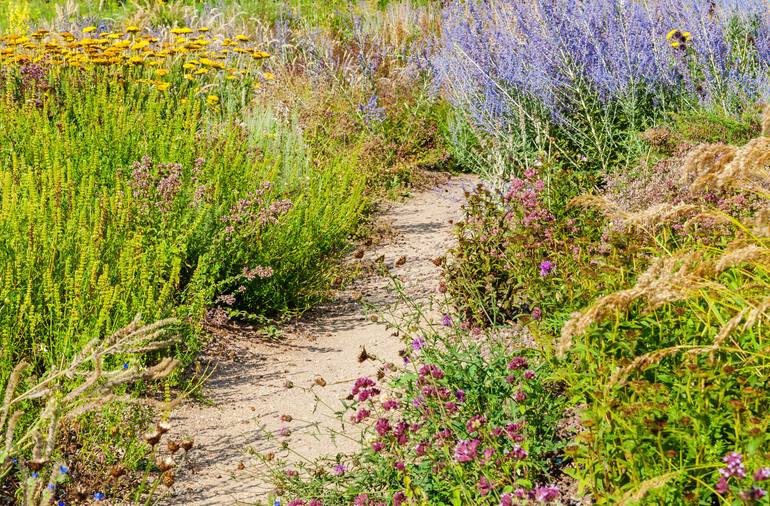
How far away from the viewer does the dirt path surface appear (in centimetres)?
350

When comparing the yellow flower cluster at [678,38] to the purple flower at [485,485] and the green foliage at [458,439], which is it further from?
the purple flower at [485,485]

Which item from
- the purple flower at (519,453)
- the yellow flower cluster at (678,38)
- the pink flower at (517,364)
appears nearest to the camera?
the purple flower at (519,453)

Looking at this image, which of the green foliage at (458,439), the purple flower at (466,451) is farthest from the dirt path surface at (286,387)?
the purple flower at (466,451)

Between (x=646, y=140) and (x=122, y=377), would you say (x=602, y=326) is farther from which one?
(x=646, y=140)

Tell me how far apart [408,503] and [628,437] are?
2.41ft

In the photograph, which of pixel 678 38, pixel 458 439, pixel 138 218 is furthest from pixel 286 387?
pixel 678 38

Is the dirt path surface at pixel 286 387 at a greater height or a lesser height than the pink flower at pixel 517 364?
lesser

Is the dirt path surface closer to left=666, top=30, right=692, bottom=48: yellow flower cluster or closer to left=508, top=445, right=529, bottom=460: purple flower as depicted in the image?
left=508, top=445, right=529, bottom=460: purple flower

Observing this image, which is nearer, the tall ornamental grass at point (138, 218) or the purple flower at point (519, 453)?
the purple flower at point (519, 453)

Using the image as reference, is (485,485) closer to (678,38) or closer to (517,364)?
(517,364)

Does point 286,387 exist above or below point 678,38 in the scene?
below

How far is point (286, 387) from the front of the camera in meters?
4.15

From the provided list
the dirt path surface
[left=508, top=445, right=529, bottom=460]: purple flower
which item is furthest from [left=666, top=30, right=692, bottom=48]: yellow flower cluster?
[left=508, top=445, right=529, bottom=460]: purple flower

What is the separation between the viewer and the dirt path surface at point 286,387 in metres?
3.50
